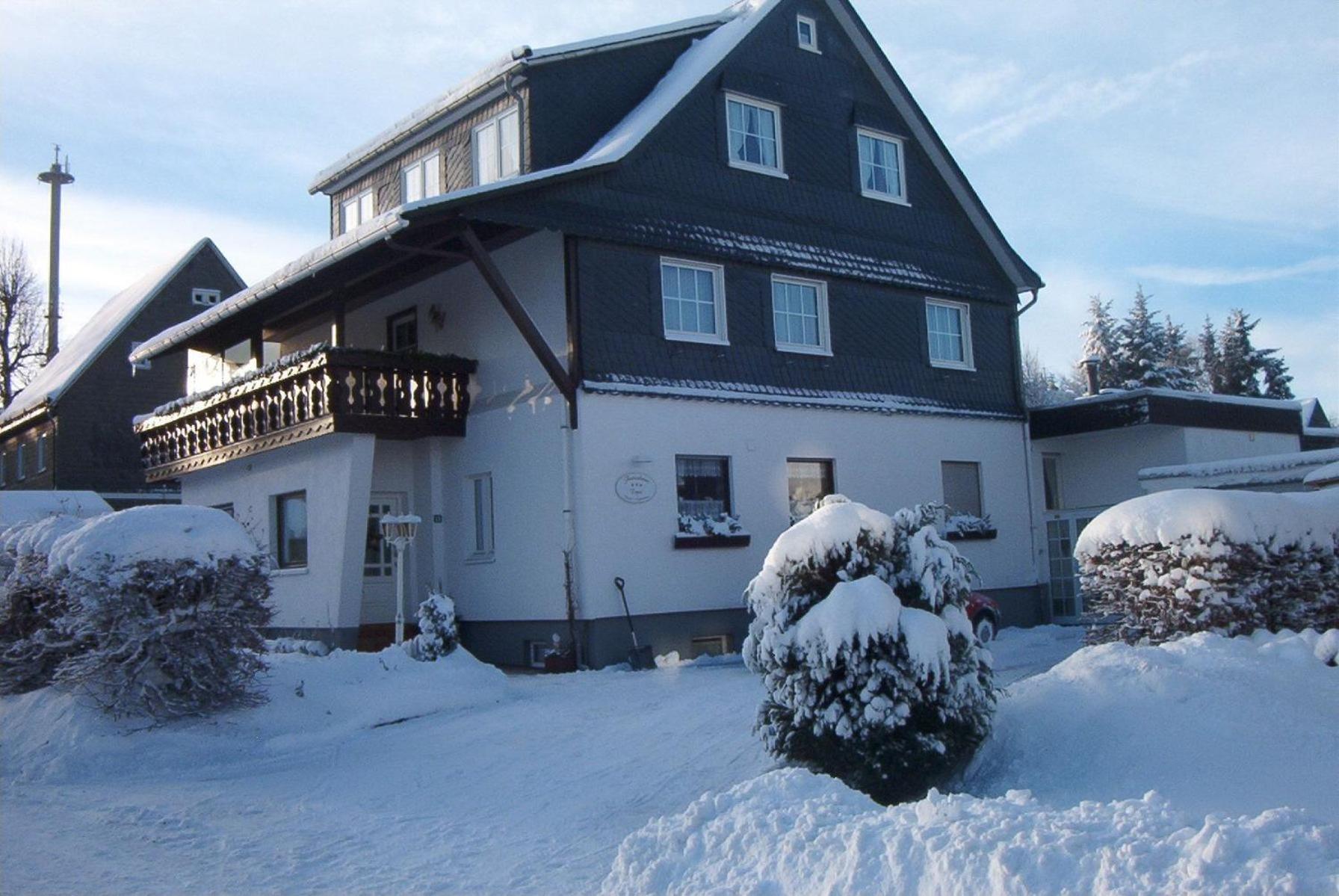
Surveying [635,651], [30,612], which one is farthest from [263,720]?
[635,651]

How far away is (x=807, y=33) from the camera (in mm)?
21328

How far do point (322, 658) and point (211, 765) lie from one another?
2.90 m

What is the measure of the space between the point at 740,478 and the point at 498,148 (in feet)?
21.1

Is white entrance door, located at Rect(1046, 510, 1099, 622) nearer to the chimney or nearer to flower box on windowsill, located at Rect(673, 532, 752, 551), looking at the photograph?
the chimney

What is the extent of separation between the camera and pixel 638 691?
1354cm

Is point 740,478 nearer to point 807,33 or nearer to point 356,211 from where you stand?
point 807,33

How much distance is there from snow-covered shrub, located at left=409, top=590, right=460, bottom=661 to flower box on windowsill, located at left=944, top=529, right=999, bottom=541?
31.7 ft

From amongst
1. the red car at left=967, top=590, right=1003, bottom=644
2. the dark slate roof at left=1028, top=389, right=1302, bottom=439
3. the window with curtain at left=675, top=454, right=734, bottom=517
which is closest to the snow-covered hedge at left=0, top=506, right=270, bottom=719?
the window with curtain at left=675, top=454, right=734, bottom=517

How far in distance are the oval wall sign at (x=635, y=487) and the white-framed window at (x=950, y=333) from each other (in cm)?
721

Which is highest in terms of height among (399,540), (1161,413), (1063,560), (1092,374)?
(1092,374)

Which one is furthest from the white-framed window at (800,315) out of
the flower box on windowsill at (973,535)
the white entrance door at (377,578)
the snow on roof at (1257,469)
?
the white entrance door at (377,578)

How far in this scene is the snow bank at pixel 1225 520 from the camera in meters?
10.4

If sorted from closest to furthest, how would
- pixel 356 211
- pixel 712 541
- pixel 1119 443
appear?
pixel 712 541 < pixel 1119 443 < pixel 356 211

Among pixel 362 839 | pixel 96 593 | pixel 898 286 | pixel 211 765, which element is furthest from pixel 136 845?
pixel 898 286
